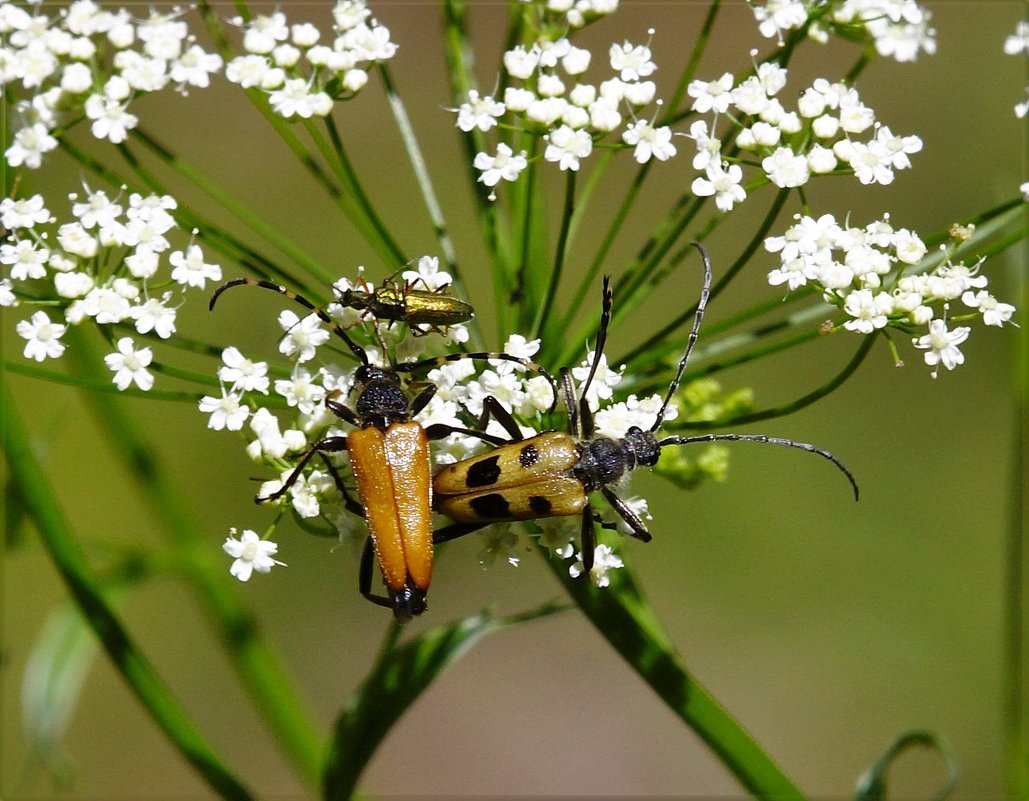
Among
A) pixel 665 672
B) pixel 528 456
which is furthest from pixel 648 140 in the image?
pixel 665 672

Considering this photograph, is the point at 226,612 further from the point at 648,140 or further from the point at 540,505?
the point at 648,140

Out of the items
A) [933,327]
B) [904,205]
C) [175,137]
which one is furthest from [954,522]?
[175,137]

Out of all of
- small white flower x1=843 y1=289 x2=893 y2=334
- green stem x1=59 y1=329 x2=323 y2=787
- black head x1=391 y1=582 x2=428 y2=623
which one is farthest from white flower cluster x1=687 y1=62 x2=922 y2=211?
green stem x1=59 y1=329 x2=323 y2=787

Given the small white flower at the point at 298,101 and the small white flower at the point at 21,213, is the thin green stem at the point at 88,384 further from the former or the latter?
the small white flower at the point at 298,101

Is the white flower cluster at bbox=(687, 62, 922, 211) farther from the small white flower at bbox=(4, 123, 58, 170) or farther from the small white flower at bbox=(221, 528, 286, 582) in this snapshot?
the small white flower at bbox=(4, 123, 58, 170)

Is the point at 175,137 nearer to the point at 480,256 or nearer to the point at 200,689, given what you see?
the point at 480,256

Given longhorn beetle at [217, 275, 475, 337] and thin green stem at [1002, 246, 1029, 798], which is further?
thin green stem at [1002, 246, 1029, 798]
